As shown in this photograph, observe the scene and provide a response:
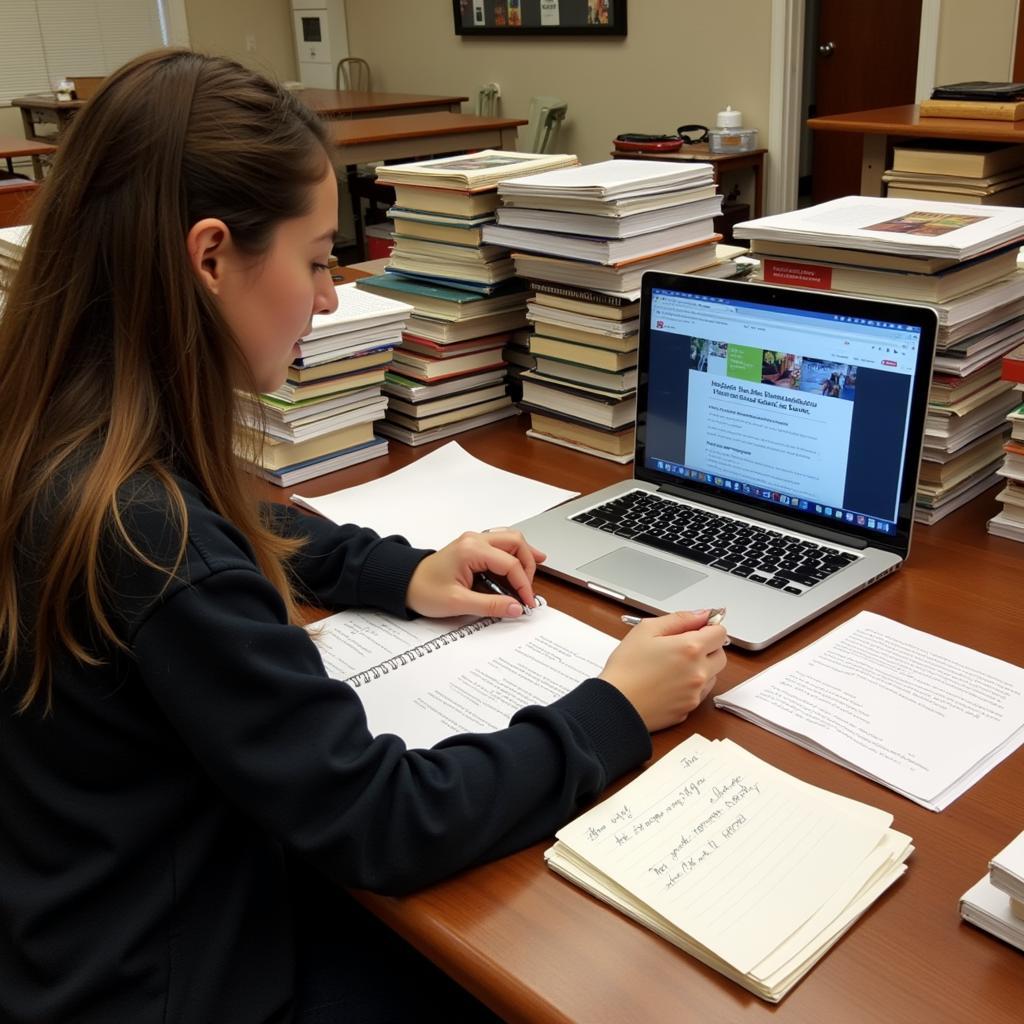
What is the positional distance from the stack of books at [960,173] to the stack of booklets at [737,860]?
8.67 ft

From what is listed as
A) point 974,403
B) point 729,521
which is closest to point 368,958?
point 729,521

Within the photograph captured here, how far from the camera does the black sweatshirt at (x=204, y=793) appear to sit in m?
0.70

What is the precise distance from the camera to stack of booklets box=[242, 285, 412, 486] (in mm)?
1449

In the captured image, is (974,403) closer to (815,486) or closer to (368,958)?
(815,486)

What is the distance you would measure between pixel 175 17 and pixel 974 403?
709 centimetres

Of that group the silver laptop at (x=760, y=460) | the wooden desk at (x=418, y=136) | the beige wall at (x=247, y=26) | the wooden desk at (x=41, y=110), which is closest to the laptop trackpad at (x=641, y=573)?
the silver laptop at (x=760, y=460)

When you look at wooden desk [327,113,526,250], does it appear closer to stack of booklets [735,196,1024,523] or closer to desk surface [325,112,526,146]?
desk surface [325,112,526,146]

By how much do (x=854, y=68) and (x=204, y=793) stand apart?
518cm

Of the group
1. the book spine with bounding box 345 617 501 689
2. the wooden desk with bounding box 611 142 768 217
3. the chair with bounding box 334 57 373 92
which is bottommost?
the book spine with bounding box 345 617 501 689

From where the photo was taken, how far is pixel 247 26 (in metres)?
7.18

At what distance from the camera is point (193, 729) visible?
2.30 feet

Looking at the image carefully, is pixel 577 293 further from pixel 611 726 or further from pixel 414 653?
pixel 611 726

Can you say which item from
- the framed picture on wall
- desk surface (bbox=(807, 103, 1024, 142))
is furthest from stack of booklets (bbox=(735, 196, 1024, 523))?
the framed picture on wall

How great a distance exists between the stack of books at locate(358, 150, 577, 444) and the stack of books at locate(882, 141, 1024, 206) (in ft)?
6.02
